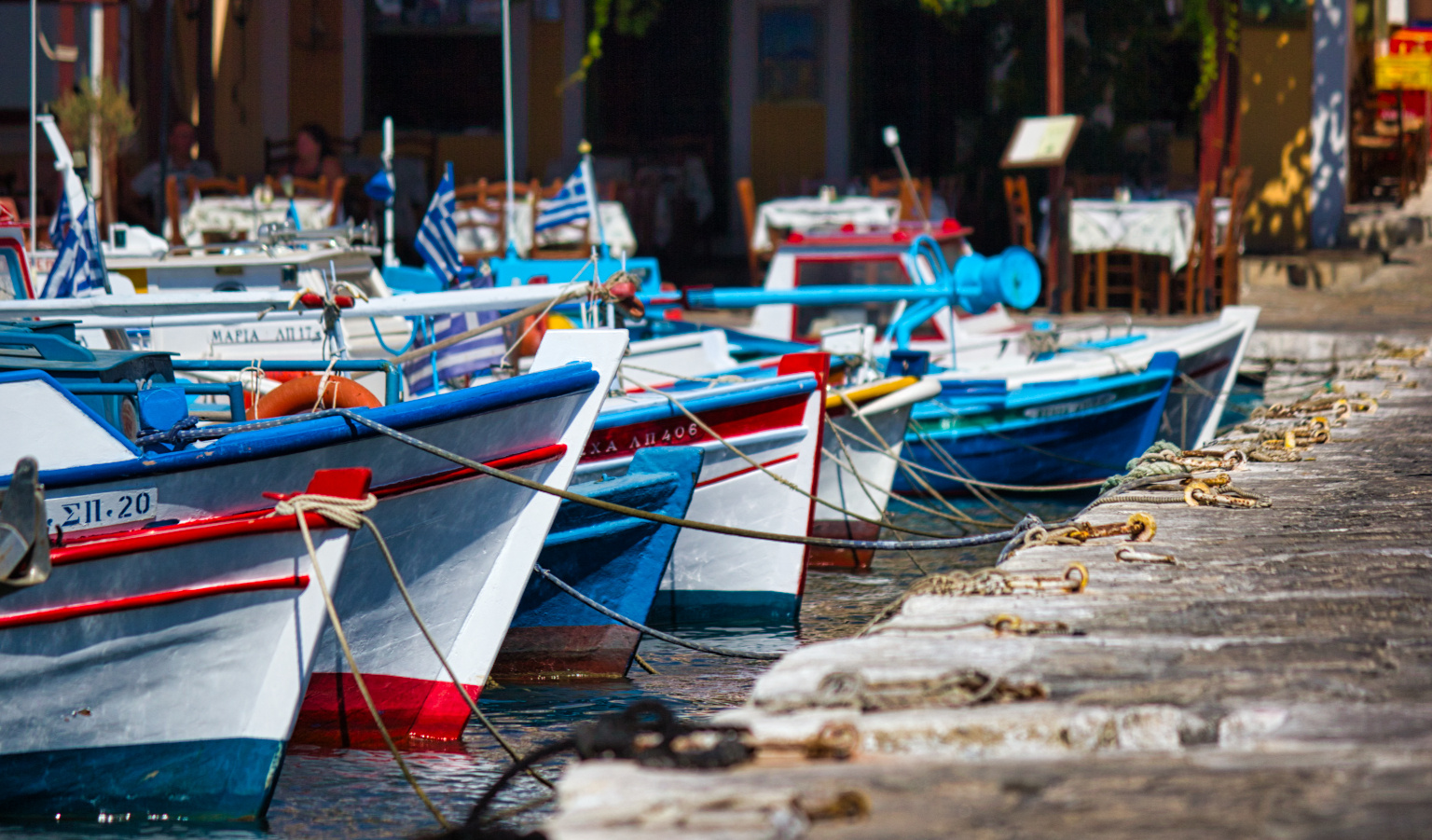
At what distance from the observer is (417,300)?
283 inches

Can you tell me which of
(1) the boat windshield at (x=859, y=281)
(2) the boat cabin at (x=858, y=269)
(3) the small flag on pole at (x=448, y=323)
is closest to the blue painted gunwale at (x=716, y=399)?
(3) the small flag on pole at (x=448, y=323)

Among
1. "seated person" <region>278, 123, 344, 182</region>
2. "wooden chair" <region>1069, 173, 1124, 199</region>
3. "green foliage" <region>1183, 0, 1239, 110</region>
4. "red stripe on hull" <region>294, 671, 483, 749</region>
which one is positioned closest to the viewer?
"red stripe on hull" <region>294, 671, 483, 749</region>

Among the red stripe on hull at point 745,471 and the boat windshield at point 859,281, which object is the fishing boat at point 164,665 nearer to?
the red stripe on hull at point 745,471

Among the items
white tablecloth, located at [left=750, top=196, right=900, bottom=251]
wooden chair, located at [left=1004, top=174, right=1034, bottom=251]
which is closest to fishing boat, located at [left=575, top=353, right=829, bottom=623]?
white tablecloth, located at [left=750, top=196, right=900, bottom=251]

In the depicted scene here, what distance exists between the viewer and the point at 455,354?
31.2 feet

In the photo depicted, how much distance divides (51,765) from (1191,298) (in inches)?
554

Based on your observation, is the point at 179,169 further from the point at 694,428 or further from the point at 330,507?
the point at 330,507

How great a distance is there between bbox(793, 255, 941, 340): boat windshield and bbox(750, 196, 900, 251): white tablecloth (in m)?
3.37

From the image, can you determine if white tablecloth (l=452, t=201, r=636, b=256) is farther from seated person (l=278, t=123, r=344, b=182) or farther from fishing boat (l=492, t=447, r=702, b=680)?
fishing boat (l=492, t=447, r=702, b=680)

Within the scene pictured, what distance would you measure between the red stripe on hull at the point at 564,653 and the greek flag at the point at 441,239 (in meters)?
4.07

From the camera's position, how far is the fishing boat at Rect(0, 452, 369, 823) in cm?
472

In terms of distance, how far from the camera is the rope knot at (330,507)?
457 centimetres

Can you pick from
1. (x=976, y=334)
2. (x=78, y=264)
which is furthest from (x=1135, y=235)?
(x=78, y=264)

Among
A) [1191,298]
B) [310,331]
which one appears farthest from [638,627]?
[1191,298]
